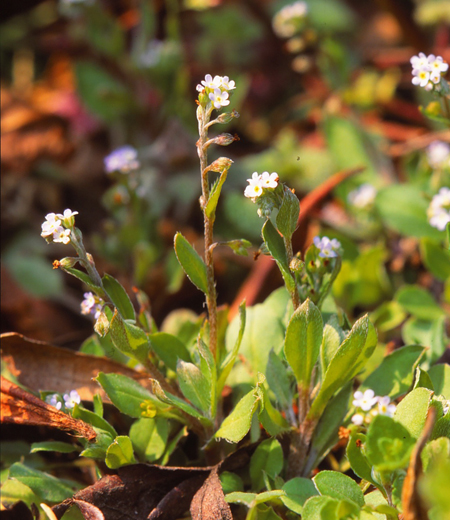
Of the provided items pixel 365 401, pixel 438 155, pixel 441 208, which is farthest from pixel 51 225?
pixel 438 155

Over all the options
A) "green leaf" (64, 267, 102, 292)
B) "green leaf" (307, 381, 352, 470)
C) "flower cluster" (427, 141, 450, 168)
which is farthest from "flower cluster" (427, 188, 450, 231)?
"green leaf" (64, 267, 102, 292)

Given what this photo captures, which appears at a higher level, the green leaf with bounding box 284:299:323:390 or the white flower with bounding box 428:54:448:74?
the white flower with bounding box 428:54:448:74

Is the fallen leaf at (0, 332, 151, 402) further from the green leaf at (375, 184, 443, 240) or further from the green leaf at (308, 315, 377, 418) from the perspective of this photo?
the green leaf at (375, 184, 443, 240)

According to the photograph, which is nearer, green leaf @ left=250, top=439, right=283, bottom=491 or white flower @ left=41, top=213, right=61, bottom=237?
white flower @ left=41, top=213, right=61, bottom=237

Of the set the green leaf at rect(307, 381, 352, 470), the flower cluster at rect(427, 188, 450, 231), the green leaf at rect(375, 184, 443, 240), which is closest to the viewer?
the green leaf at rect(307, 381, 352, 470)

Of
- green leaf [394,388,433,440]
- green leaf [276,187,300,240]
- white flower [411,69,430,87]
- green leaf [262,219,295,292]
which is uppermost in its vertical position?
white flower [411,69,430,87]

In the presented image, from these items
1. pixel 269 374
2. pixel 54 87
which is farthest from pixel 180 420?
pixel 54 87

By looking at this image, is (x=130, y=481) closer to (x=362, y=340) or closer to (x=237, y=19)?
(x=362, y=340)

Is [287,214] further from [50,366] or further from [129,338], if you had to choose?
[50,366]
